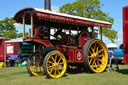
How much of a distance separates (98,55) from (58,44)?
6.15ft

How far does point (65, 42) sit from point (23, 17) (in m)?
2.16

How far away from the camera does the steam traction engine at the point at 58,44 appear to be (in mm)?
7320

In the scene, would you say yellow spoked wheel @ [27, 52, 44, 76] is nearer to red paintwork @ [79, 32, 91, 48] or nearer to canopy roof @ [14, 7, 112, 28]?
canopy roof @ [14, 7, 112, 28]

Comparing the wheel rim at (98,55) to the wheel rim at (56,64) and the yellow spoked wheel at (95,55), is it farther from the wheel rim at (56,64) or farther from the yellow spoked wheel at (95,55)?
the wheel rim at (56,64)

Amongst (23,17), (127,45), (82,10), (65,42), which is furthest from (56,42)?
(82,10)

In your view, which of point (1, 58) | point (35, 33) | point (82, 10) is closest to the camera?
point (35, 33)

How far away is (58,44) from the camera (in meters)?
8.61

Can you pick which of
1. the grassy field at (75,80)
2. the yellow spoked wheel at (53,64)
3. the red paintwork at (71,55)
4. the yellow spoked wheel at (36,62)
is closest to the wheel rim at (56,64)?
the yellow spoked wheel at (53,64)

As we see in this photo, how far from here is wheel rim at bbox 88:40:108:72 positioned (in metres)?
8.74

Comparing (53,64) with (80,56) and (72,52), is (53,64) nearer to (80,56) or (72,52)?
(72,52)

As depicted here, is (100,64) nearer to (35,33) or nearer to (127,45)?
(127,45)

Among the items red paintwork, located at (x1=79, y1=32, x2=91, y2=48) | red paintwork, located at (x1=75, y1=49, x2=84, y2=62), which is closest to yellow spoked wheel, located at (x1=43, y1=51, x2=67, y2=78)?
red paintwork, located at (x1=75, y1=49, x2=84, y2=62)

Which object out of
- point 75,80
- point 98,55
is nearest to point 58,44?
point 98,55

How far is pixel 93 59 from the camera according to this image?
29.0ft
